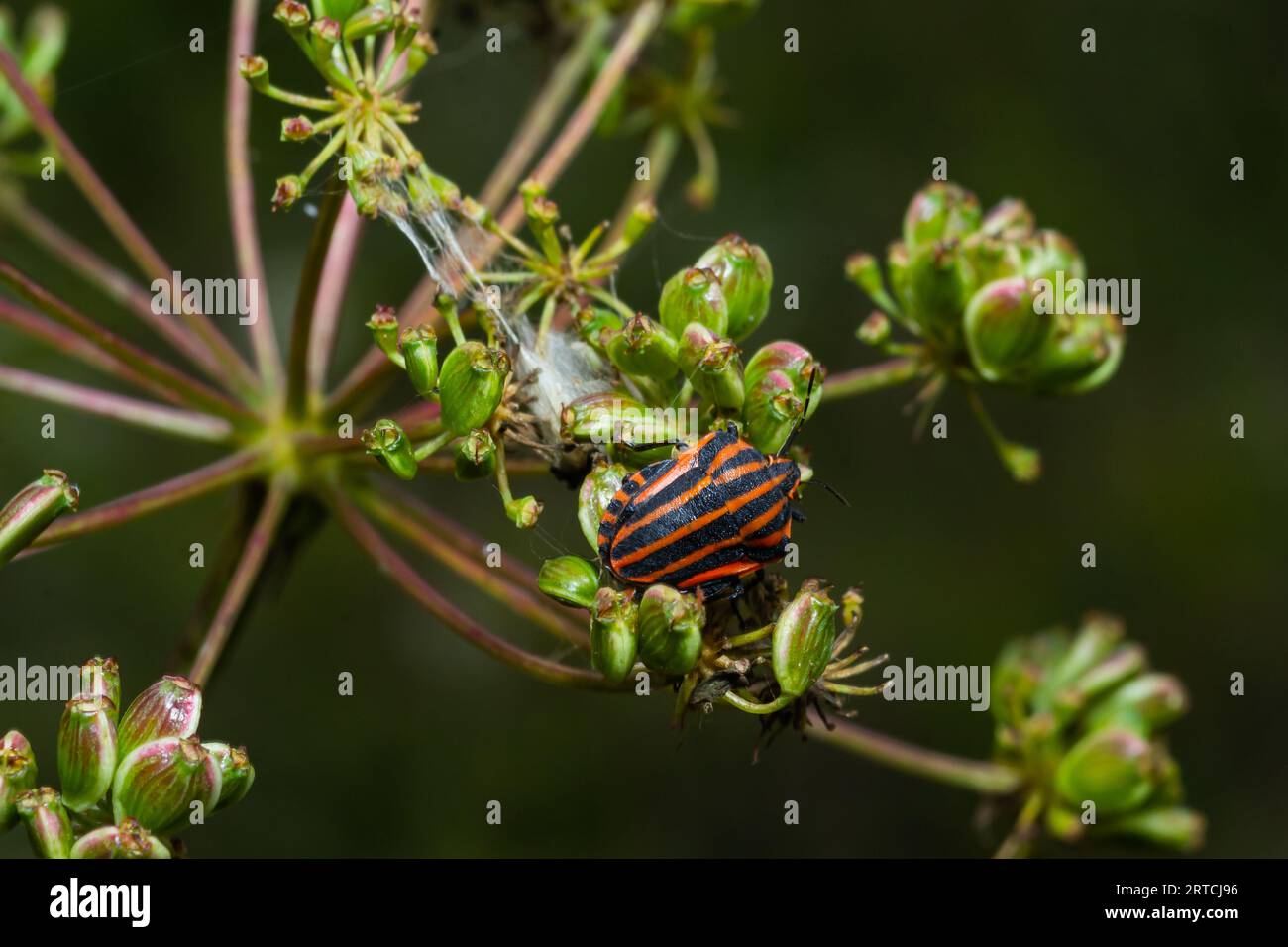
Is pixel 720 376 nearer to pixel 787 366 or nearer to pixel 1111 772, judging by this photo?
pixel 787 366

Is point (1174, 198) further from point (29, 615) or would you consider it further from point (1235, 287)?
point (29, 615)

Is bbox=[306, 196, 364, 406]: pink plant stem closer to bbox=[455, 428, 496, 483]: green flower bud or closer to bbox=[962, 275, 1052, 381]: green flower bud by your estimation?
bbox=[455, 428, 496, 483]: green flower bud

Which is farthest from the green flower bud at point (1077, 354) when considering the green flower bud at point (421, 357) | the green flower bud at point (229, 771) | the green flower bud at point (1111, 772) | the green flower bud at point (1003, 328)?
the green flower bud at point (229, 771)

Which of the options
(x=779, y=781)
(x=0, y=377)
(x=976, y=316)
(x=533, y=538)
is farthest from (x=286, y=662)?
(x=976, y=316)

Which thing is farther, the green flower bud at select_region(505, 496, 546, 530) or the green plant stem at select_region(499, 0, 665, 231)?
the green plant stem at select_region(499, 0, 665, 231)

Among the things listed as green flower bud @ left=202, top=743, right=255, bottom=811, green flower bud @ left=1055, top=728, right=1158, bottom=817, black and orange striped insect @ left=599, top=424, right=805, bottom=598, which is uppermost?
black and orange striped insect @ left=599, top=424, right=805, bottom=598

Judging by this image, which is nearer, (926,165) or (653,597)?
(653,597)

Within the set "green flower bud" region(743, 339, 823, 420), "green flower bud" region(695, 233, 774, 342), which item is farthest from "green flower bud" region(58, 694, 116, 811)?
"green flower bud" region(695, 233, 774, 342)

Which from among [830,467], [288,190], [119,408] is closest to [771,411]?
[288,190]
